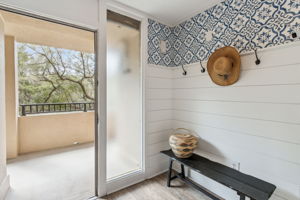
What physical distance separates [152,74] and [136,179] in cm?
156

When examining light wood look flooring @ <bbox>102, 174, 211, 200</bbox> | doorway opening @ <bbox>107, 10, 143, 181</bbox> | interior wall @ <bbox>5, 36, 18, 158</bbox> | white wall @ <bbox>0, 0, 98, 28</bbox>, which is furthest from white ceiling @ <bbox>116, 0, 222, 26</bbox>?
interior wall @ <bbox>5, 36, 18, 158</bbox>

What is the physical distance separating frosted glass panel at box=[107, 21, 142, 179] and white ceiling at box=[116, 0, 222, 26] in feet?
1.06

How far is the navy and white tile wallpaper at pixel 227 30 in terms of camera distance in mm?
1351

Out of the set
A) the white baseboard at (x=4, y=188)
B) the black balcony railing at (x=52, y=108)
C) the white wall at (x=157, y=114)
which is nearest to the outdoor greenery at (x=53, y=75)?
the black balcony railing at (x=52, y=108)

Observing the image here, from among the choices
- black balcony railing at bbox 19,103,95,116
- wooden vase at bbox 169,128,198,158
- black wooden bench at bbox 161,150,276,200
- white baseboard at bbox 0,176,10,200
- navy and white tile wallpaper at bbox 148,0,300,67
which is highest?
navy and white tile wallpaper at bbox 148,0,300,67

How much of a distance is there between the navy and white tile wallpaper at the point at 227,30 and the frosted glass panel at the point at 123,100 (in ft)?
1.06

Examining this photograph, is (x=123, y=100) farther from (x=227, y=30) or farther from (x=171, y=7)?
(x=227, y=30)

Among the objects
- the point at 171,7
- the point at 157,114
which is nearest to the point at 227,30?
the point at 171,7

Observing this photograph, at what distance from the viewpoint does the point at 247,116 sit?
159 cm

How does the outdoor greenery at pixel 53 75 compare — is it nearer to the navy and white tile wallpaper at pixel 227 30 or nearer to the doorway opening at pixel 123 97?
the doorway opening at pixel 123 97

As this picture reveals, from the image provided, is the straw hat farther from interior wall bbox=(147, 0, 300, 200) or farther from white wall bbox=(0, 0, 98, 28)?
white wall bbox=(0, 0, 98, 28)

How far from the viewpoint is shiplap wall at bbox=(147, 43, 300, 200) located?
131 centimetres

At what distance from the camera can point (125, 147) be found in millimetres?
2082

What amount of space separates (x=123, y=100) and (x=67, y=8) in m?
1.20
